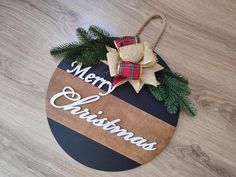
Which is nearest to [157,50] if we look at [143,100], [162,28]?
[162,28]

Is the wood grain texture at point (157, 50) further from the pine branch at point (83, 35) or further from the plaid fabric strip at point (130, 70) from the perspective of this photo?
the plaid fabric strip at point (130, 70)

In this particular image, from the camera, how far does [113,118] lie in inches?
36.9

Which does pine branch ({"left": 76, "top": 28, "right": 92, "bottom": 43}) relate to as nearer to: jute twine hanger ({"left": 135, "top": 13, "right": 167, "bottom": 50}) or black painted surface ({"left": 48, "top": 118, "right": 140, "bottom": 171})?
jute twine hanger ({"left": 135, "top": 13, "right": 167, "bottom": 50})

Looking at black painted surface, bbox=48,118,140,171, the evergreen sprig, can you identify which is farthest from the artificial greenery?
black painted surface, bbox=48,118,140,171

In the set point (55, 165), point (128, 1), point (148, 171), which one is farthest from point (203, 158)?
point (128, 1)

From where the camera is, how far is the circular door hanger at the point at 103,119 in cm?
92

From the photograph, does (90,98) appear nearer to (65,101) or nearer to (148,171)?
(65,101)

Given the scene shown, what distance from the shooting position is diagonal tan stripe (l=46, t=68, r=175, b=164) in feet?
3.02

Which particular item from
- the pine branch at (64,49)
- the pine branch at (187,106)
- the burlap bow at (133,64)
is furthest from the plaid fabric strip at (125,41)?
the pine branch at (187,106)

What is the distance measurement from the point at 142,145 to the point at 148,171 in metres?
0.08

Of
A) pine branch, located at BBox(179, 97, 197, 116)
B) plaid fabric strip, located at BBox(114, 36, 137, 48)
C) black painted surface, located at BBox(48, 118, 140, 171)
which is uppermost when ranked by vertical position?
plaid fabric strip, located at BBox(114, 36, 137, 48)

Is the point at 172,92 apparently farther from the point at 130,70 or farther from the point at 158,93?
the point at 130,70

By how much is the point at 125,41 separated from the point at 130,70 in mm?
99

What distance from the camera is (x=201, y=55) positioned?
101 centimetres
